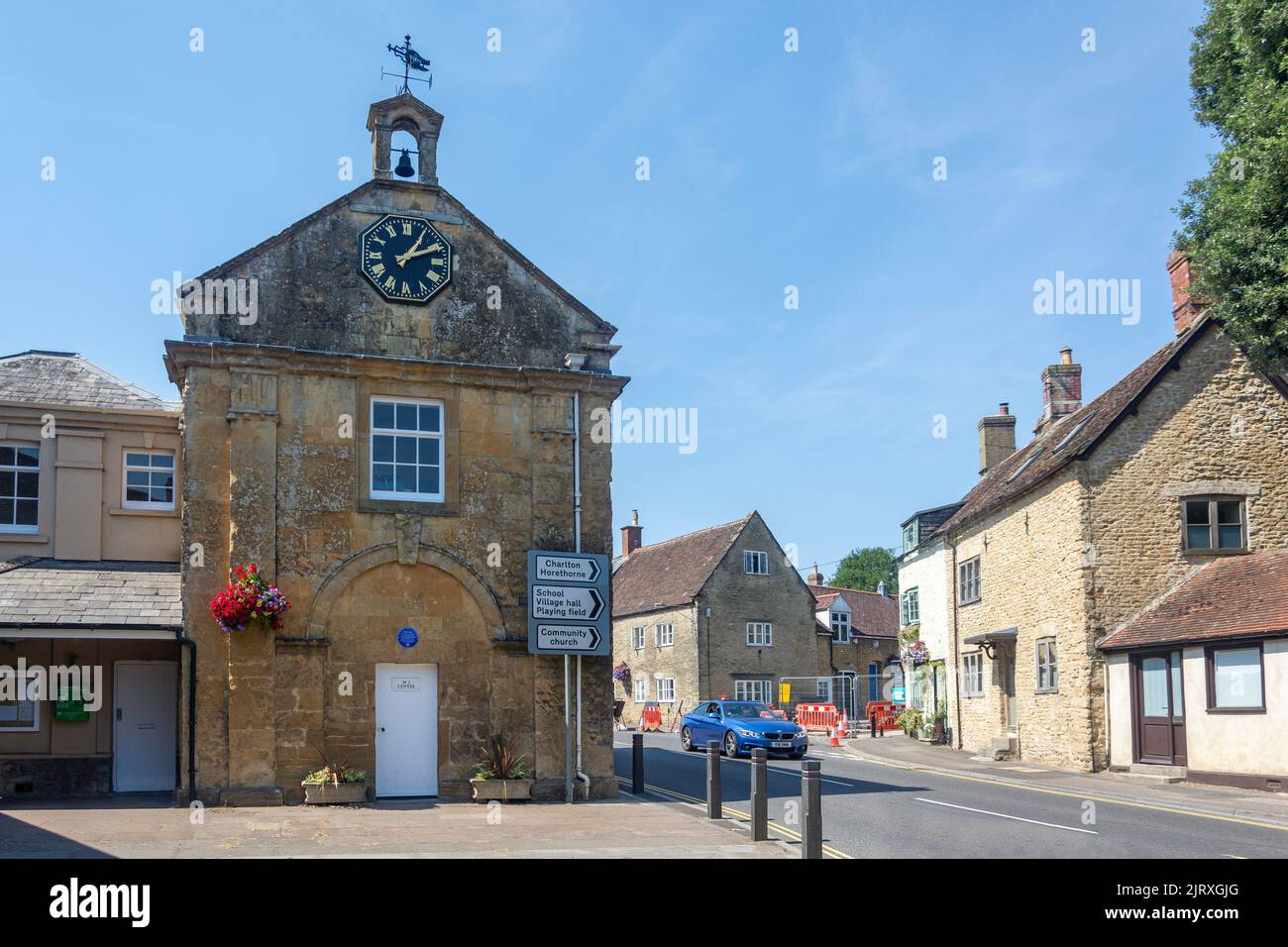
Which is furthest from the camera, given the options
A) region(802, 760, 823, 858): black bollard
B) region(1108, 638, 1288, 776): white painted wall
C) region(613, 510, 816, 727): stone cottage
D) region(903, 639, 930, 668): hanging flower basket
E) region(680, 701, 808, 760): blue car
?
region(613, 510, 816, 727): stone cottage

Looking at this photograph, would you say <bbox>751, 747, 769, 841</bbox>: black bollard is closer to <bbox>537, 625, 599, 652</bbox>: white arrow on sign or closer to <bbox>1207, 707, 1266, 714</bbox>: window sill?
→ <bbox>537, 625, 599, 652</bbox>: white arrow on sign

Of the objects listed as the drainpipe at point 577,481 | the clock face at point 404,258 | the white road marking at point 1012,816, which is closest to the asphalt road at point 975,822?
the white road marking at point 1012,816

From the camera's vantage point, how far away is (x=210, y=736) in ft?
55.8

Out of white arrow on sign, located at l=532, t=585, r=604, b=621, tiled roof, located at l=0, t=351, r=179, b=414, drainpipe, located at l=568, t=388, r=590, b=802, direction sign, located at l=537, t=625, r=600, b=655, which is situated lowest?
direction sign, located at l=537, t=625, r=600, b=655

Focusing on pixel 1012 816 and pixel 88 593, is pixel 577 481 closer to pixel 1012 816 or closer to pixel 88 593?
pixel 88 593

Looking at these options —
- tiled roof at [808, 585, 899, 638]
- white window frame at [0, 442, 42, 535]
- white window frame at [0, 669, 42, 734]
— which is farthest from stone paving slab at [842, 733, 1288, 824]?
tiled roof at [808, 585, 899, 638]

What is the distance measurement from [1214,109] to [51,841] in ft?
78.9

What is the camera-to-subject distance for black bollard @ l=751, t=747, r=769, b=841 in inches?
541

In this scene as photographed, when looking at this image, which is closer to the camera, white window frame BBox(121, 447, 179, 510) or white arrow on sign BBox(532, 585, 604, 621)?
white arrow on sign BBox(532, 585, 604, 621)

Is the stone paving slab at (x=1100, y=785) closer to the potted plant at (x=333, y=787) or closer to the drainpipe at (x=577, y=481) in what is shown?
the drainpipe at (x=577, y=481)

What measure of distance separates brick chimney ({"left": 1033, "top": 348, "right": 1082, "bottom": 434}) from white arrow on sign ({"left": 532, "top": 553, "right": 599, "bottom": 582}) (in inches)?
851

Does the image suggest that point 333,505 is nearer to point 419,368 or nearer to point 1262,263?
point 419,368
